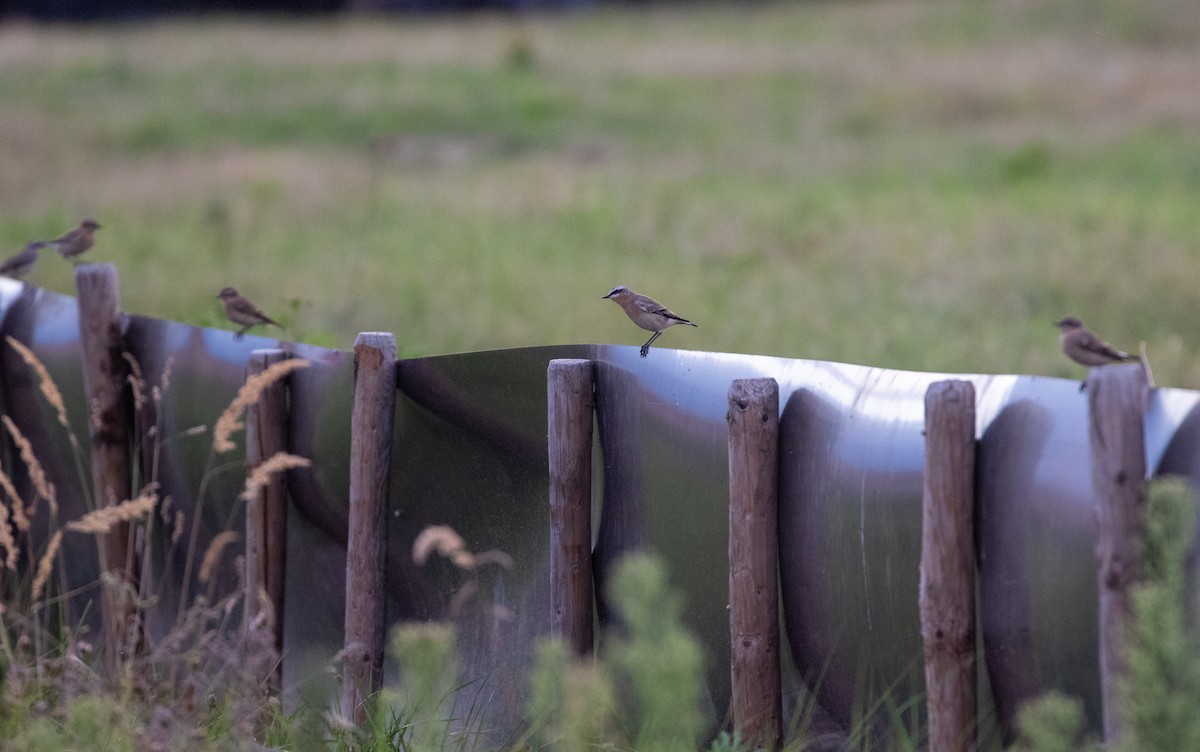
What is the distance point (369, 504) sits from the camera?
5.19 metres

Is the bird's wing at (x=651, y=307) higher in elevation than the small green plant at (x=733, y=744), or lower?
higher

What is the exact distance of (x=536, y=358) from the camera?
194 inches

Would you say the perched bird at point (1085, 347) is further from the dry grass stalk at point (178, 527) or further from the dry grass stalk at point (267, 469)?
the dry grass stalk at point (178, 527)

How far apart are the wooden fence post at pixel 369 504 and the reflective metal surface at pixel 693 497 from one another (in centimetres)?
15


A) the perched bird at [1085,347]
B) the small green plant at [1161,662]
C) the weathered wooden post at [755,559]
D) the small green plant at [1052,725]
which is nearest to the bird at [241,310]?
the weathered wooden post at [755,559]

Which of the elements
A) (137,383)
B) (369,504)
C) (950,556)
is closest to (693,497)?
(950,556)

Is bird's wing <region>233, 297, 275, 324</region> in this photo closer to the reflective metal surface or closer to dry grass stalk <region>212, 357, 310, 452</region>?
the reflective metal surface

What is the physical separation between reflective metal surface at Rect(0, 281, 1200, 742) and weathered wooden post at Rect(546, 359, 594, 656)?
0.12 m

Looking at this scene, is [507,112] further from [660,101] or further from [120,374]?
[120,374]

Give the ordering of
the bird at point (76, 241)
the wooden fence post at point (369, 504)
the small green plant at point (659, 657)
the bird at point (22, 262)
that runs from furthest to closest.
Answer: the bird at point (76, 241) → the bird at point (22, 262) → the wooden fence post at point (369, 504) → the small green plant at point (659, 657)

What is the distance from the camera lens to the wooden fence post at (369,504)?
515cm

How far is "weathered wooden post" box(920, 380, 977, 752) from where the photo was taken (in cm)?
378

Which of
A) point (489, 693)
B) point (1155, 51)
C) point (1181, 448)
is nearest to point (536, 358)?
point (489, 693)

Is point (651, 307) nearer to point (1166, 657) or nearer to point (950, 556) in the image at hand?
point (950, 556)
